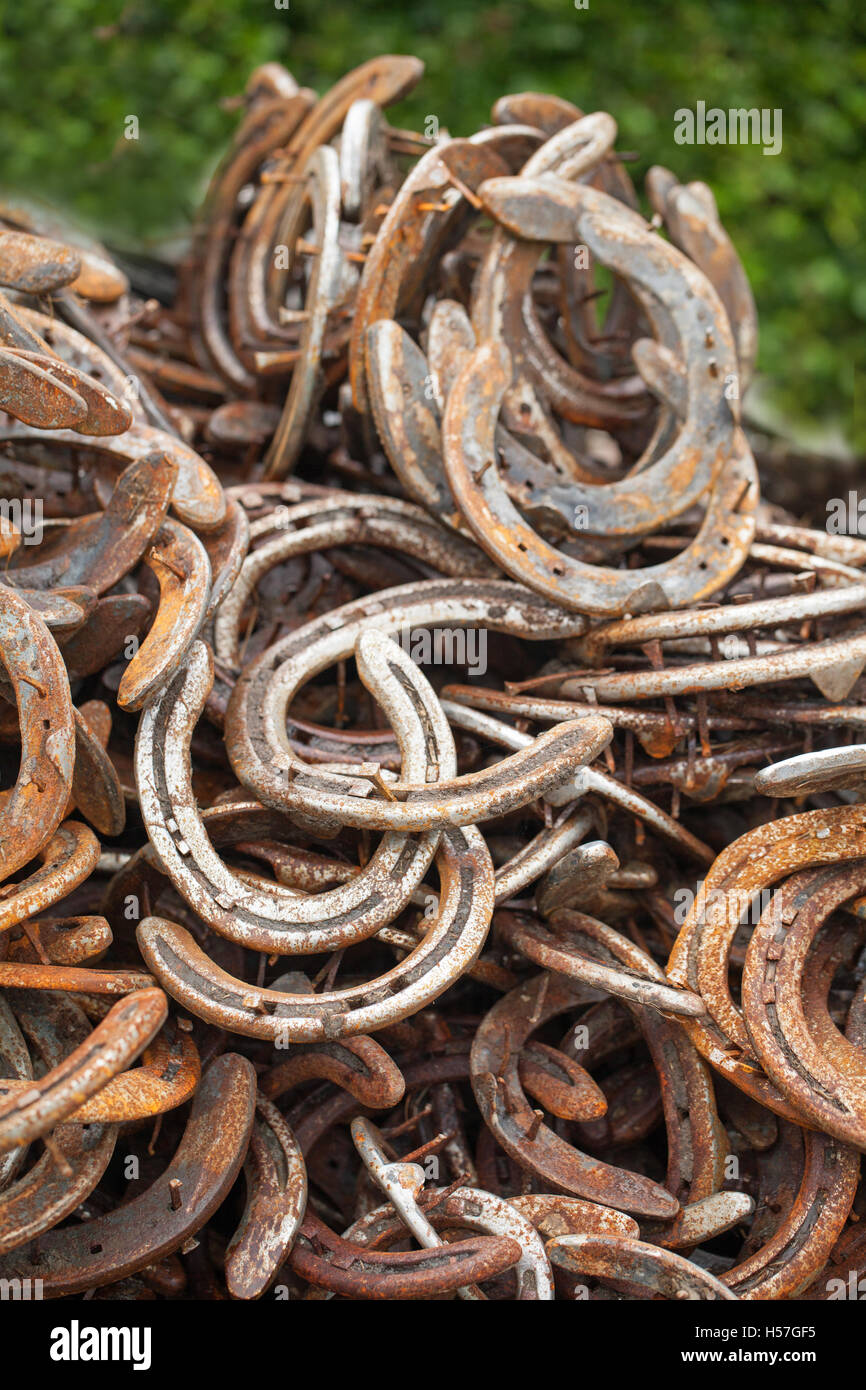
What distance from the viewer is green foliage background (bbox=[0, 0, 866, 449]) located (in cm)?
647

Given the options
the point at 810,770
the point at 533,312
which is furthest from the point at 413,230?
the point at 810,770

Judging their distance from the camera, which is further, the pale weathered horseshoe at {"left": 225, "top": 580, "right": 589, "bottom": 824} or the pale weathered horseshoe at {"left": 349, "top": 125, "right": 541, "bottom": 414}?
the pale weathered horseshoe at {"left": 349, "top": 125, "right": 541, "bottom": 414}

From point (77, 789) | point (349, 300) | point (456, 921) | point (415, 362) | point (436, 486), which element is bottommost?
point (456, 921)

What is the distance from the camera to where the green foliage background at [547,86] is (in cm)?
647

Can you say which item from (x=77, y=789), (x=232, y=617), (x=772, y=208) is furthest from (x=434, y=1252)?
(x=772, y=208)

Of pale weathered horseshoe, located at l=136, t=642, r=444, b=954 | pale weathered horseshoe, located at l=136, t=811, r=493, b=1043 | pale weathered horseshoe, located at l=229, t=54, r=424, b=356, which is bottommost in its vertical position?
pale weathered horseshoe, located at l=136, t=811, r=493, b=1043

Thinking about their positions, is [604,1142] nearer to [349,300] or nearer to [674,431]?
[674,431]

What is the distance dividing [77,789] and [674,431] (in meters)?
2.07

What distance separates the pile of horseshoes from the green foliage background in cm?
327

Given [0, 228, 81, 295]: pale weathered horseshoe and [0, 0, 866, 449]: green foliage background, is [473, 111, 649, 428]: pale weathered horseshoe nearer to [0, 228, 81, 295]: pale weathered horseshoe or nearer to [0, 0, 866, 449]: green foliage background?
[0, 228, 81, 295]: pale weathered horseshoe

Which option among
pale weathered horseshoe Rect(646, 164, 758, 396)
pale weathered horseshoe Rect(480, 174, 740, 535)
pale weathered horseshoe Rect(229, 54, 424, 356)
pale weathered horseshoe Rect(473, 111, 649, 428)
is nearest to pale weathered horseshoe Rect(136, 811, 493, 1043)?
pale weathered horseshoe Rect(480, 174, 740, 535)

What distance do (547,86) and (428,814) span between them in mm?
5652

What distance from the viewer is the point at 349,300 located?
3764mm

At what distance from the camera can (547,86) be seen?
669 centimetres
